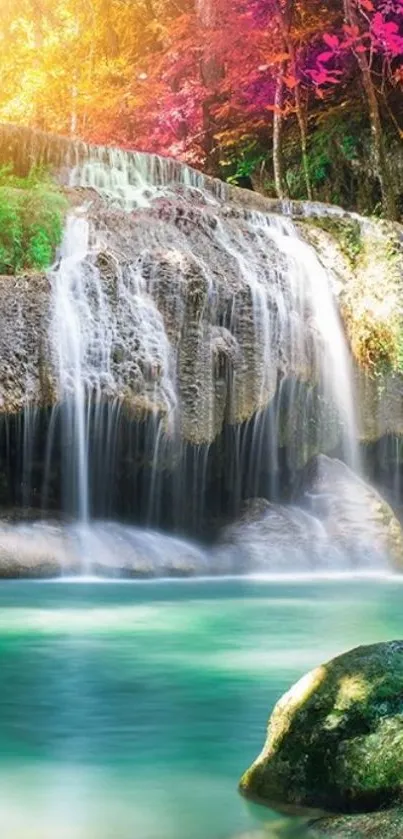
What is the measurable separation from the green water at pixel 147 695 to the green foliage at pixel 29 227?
5.23 meters

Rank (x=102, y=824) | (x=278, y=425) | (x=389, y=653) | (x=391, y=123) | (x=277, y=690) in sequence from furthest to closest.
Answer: (x=391, y=123)
(x=278, y=425)
(x=277, y=690)
(x=389, y=653)
(x=102, y=824)

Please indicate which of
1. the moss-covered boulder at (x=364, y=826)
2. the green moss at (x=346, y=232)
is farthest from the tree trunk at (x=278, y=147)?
the moss-covered boulder at (x=364, y=826)

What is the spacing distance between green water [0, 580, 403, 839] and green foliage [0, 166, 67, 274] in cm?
523

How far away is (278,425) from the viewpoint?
15.9 meters

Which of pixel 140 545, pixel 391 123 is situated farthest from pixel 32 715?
pixel 391 123

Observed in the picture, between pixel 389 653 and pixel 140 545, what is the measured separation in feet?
31.6

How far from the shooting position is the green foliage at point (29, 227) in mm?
15102

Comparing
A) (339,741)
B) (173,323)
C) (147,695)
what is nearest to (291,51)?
(173,323)

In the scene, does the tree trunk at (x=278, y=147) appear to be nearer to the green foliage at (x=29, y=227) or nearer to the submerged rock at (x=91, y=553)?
the green foliage at (x=29, y=227)

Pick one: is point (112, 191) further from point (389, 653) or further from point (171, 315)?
point (389, 653)

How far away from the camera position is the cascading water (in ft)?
46.8

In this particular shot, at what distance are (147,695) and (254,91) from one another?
22712 millimetres

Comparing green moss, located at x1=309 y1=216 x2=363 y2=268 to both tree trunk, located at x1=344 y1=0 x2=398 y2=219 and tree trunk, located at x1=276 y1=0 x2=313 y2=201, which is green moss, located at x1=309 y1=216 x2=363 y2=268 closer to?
tree trunk, located at x1=344 y1=0 x2=398 y2=219

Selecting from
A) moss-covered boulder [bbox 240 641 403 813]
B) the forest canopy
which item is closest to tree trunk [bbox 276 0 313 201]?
the forest canopy
